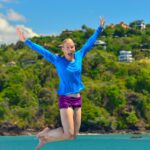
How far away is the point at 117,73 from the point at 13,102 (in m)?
21.9

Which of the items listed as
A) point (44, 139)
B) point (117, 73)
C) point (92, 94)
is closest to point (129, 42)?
point (117, 73)

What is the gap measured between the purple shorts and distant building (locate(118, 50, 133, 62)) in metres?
127

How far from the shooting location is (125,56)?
463 feet

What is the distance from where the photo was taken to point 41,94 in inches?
4624

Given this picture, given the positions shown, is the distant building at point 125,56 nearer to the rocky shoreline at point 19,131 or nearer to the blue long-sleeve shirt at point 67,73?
the rocky shoreline at point 19,131

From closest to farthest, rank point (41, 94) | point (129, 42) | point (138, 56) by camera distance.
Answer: point (41, 94) < point (138, 56) < point (129, 42)

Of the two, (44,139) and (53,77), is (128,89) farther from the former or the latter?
(44,139)

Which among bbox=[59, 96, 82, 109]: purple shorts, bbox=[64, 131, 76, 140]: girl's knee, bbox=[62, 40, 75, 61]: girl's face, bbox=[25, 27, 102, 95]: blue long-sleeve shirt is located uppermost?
bbox=[62, 40, 75, 61]: girl's face

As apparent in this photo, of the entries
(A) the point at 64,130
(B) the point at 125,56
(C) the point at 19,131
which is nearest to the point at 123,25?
(B) the point at 125,56

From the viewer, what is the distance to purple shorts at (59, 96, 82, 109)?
32.8 ft

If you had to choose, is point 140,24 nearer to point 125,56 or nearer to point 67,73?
point 125,56

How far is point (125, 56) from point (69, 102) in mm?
131816

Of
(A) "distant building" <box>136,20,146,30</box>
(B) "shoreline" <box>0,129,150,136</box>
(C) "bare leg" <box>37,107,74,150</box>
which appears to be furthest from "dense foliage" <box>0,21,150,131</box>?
(C) "bare leg" <box>37,107,74,150</box>

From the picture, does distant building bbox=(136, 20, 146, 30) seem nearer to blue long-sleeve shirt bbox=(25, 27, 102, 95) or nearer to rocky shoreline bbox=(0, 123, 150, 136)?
rocky shoreline bbox=(0, 123, 150, 136)
